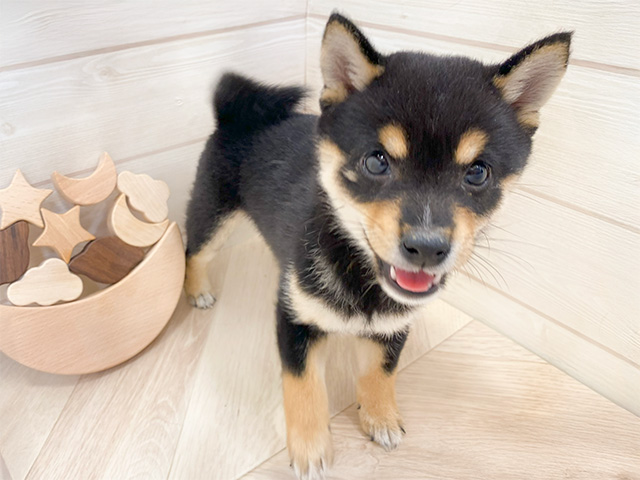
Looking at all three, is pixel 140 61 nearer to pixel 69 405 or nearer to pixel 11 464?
pixel 69 405

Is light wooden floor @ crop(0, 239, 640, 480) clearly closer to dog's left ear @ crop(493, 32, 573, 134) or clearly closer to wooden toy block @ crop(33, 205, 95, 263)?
wooden toy block @ crop(33, 205, 95, 263)

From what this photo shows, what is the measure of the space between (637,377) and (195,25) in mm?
1477

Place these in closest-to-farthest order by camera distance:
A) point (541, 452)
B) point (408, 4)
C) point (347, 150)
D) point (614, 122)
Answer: point (347, 150) < point (614, 122) < point (541, 452) < point (408, 4)

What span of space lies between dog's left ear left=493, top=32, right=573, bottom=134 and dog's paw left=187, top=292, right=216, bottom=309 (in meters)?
1.03

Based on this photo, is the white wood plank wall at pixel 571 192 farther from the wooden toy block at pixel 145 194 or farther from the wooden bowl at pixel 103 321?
the wooden bowl at pixel 103 321

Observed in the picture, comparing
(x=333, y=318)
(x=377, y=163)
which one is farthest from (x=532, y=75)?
(x=333, y=318)

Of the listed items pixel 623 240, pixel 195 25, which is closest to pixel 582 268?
pixel 623 240

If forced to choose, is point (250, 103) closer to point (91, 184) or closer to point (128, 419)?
point (91, 184)

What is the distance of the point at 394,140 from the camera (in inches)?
30.6

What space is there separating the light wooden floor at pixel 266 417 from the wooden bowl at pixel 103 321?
73 mm

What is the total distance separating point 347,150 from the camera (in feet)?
2.78

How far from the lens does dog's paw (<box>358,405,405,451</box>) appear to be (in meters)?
1.09

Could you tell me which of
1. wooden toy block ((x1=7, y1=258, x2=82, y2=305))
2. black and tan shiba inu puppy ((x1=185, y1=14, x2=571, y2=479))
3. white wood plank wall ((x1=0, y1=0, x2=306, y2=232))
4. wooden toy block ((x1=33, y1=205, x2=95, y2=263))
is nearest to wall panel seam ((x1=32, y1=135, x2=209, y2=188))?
white wood plank wall ((x1=0, y1=0, x2=306, y2=232))

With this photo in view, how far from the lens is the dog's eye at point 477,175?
808mm
